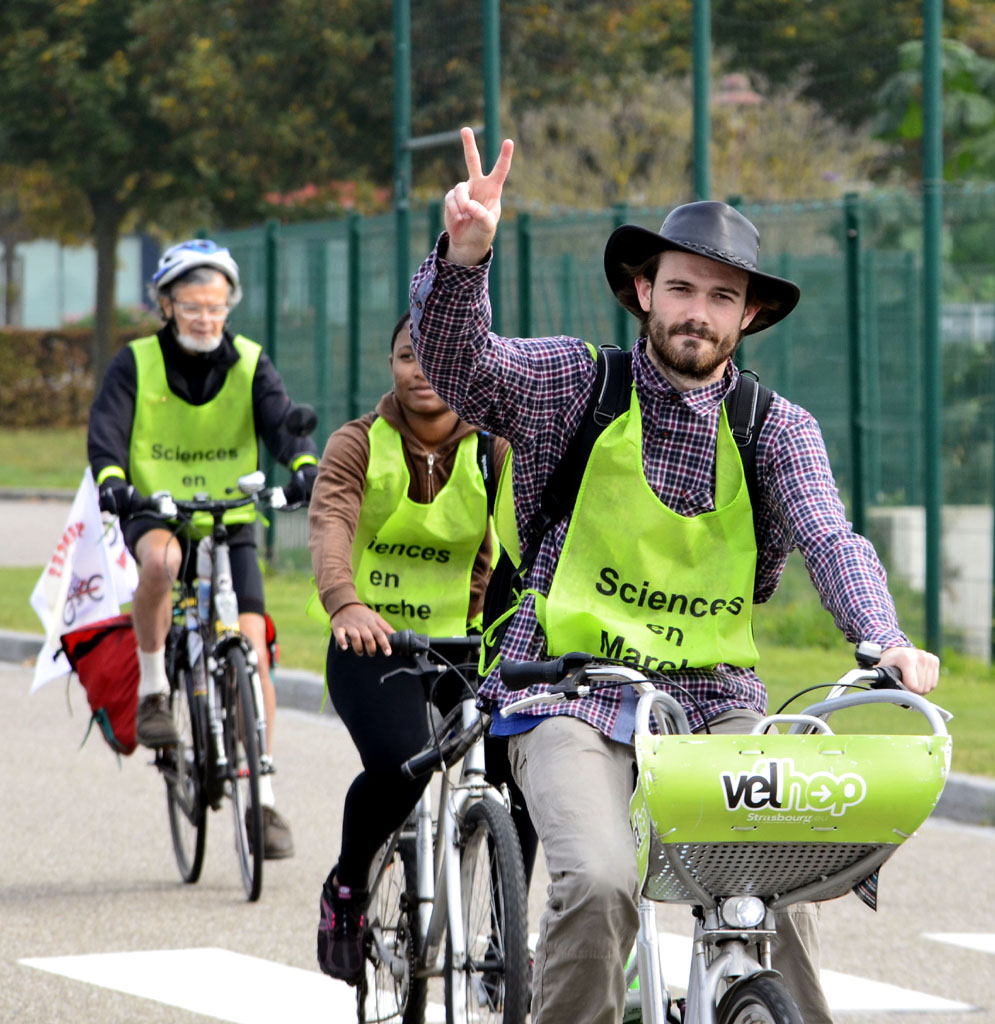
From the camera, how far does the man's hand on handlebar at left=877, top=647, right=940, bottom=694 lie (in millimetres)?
3439

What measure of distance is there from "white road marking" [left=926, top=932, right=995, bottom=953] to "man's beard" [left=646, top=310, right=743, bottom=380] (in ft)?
10.2

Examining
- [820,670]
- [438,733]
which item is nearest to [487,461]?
[438,733]

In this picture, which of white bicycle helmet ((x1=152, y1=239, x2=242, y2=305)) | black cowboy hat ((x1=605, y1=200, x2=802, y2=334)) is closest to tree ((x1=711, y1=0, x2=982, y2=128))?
white bicycle helmet ((x1=152, y1=239, x2=242, y2=305))

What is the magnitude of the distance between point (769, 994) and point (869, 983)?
282cm

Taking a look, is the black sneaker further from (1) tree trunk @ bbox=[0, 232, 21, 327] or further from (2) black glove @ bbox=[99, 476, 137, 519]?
(1) tree trunk @ bbox=[0, 232, 21, 327]

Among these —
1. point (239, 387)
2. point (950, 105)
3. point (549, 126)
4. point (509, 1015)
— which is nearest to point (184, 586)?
point (239, 387)

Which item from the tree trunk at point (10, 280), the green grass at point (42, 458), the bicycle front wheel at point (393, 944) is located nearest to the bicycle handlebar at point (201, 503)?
the bicycle front wheel at point (393, 944)

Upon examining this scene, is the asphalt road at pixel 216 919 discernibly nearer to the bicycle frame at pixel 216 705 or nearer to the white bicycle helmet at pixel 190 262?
the bicycle frame at pixel 216 705

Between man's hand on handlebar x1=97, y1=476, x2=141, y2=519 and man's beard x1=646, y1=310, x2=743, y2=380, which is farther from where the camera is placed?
man's hand on handlebar x1=97, y1=476, x2=141, y2=519

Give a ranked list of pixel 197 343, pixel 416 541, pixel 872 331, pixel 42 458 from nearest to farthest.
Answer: pixel 416 541
pixel 197 343
pixel 872 331
pixel 42 458

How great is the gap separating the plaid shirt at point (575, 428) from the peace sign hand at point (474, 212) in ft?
0.13

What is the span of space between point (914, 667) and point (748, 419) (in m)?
0.68

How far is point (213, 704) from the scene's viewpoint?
7.19 meters

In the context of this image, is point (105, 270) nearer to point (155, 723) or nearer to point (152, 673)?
point (152, 673)
